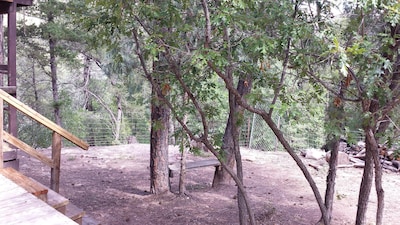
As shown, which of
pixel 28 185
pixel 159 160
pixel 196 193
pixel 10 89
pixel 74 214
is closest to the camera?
pixel 28 185

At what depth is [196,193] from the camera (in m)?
7.08

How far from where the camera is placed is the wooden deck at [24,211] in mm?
2178

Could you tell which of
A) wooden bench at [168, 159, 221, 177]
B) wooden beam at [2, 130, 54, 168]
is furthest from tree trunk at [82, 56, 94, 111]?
wooden beam at [2, 130, 54, 168]

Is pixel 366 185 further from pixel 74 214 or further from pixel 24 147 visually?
pixel 24 147

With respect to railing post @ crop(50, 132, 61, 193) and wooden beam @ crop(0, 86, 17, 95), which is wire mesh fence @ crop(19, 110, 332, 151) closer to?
wooden beam @ crop(0, 86, 17, 95)

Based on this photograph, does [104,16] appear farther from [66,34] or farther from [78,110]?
[78,110]

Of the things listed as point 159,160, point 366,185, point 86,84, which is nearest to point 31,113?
point 159,160

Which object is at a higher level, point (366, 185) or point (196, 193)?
point (366, 185)

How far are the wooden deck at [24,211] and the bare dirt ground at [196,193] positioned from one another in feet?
9.20

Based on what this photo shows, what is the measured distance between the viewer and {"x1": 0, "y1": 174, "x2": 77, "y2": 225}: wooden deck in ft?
7.14

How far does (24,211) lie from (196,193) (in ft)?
16.1

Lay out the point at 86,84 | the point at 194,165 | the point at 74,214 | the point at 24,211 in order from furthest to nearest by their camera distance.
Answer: the point at 86,84
the point at 194,165
the point at 74,214
the point at 24,211

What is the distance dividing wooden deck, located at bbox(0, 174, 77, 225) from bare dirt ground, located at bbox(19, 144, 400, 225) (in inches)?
110

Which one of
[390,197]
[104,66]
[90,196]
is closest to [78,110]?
[104,66]
